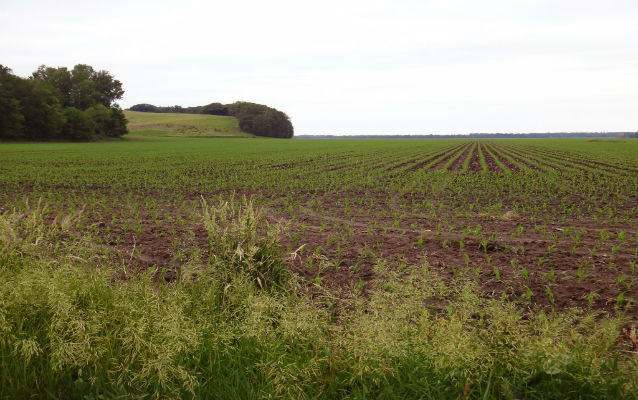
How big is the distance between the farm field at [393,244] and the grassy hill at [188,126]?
82705mm

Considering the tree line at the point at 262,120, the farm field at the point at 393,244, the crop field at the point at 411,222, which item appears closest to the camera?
the farm field at the point at 393,244

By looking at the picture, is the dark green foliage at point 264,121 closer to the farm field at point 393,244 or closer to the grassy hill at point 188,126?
the grassy hill at point 188,126

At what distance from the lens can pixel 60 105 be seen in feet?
226

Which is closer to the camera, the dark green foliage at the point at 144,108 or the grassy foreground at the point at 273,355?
the grassy foreground at the point at 273,355

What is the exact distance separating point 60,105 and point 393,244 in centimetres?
7925

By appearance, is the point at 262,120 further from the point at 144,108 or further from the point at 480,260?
the point at 480,260

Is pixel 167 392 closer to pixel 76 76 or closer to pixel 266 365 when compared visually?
pixel 266 365

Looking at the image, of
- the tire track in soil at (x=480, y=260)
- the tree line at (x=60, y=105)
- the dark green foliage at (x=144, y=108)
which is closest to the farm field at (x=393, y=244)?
the tire track in soil at (x=480, y=260)

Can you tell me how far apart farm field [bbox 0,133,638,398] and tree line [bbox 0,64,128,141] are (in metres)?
50.4

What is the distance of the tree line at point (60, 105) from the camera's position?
2335 inches

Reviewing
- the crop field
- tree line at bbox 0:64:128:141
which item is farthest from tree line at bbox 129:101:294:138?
the crop field

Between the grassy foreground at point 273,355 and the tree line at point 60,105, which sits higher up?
the tree line at point 60,105

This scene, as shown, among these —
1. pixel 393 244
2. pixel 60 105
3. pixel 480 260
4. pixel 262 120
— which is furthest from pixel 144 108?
pixel 480 260

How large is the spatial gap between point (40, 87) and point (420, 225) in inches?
2987
